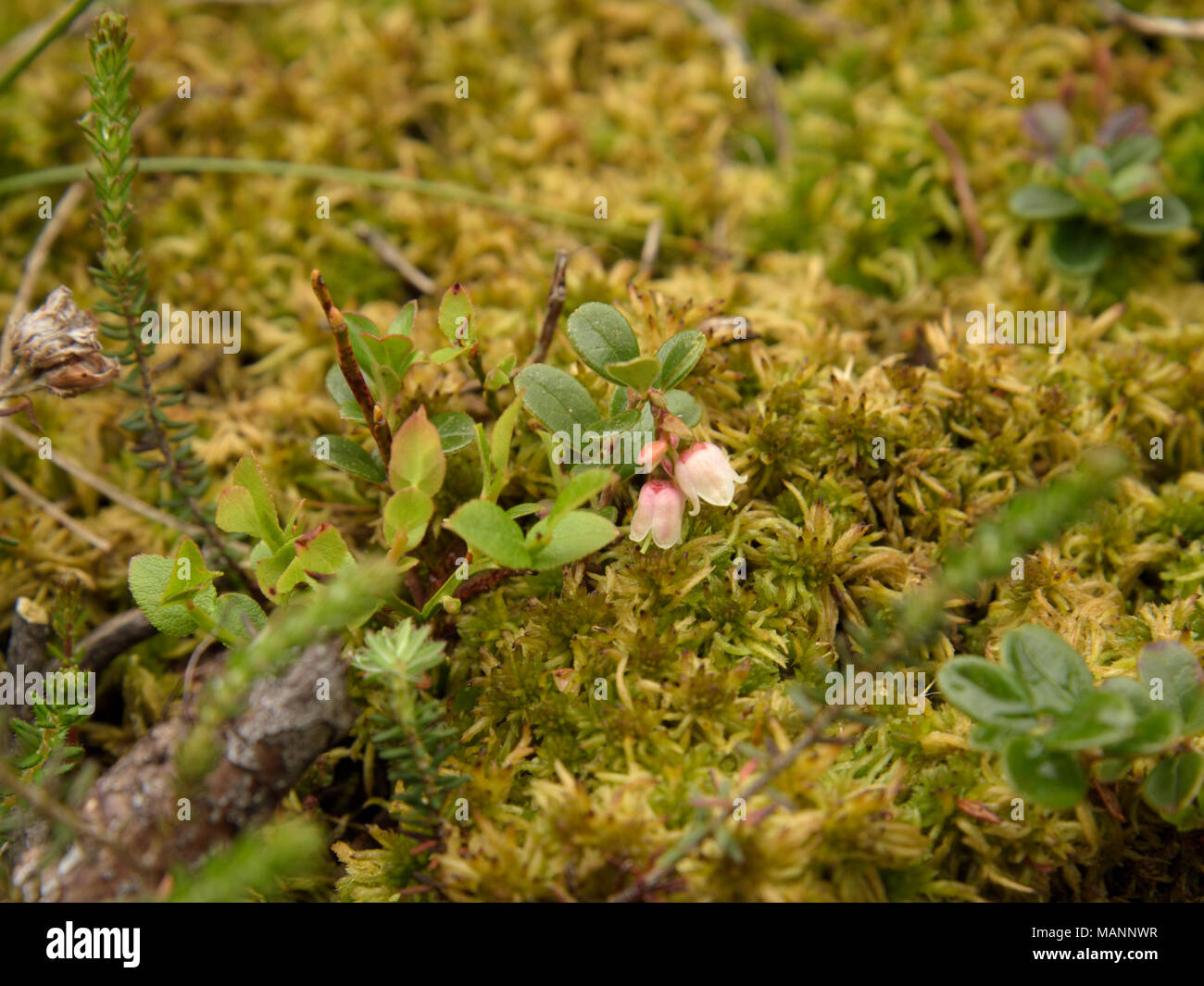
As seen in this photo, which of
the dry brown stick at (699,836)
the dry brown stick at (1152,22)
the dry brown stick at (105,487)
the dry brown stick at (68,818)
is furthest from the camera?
the dry brown stick at (1152,22)

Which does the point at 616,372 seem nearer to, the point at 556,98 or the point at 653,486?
the point at 653,486

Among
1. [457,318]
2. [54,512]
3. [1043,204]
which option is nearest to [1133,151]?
[1043,204]

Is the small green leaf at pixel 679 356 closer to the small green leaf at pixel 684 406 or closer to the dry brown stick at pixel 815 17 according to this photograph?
the small green leaf at pixel 684 406

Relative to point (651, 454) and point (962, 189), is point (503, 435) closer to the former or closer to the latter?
point (651, 454)

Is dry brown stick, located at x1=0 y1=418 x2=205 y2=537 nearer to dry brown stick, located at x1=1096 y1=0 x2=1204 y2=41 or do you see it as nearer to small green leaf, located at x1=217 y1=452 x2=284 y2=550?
small green leaf, located at x1=217 y1=452 x2=284 y2=550

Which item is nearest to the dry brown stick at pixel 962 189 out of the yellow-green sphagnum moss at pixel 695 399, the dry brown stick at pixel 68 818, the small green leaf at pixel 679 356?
the yellow-green sphagnum moss at pixel 695 399

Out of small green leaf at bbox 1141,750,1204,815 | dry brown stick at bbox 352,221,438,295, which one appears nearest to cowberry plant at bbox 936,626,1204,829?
small green leaf at bbox 1141,750,1204,815
